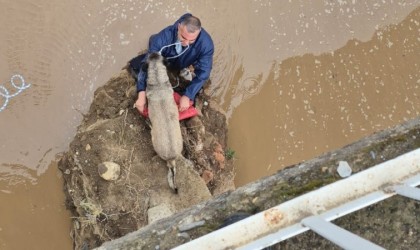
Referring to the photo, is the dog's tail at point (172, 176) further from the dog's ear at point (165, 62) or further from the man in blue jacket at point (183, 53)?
the dog's ear at point (165, 62)

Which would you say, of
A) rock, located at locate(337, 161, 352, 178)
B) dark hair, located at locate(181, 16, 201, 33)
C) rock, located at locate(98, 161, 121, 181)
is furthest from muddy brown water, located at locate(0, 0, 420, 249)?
rock, located at locate(337, 161, 352, 178)

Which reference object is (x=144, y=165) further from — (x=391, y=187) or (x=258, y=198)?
(x=391, y=187)

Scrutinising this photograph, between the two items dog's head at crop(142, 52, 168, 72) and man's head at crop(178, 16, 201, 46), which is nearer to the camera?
man's head at crop(178, 16, 201, 46)

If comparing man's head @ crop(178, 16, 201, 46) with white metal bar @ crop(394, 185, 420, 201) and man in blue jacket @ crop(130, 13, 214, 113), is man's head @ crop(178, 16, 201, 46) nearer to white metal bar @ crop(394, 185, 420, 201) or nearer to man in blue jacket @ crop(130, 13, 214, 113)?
man in blue jacket @ crop(130, 13, 214, 113)

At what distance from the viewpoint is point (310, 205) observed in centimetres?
284

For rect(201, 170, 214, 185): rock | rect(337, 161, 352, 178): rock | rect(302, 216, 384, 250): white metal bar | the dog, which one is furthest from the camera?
rect(201, 170, 214, 185): rock

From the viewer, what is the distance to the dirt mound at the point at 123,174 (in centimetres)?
467

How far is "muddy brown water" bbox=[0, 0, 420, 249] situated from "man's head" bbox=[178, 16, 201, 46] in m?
1.17

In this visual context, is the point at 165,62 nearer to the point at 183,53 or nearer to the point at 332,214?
the point at 183,53

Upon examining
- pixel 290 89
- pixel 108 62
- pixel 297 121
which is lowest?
pixel 297 121

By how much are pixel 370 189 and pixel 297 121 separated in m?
3.01

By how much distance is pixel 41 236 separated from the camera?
5008 mm

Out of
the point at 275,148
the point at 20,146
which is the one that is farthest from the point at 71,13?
the point at 275,148

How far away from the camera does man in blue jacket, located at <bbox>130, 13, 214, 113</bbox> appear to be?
4602 mm
